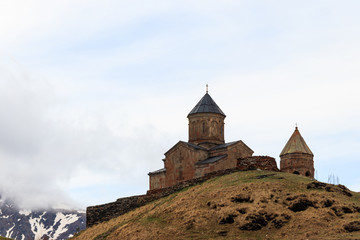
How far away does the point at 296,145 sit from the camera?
52469 mm

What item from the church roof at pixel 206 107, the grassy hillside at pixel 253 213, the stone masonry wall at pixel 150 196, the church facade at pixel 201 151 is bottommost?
the grassy hillside at pixel 253 213

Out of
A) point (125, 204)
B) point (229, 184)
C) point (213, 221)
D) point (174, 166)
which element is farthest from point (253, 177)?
point (174, 166)

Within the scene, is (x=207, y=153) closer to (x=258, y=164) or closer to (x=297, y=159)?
(x=297, y=159)

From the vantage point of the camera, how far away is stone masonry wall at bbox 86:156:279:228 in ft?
99.0

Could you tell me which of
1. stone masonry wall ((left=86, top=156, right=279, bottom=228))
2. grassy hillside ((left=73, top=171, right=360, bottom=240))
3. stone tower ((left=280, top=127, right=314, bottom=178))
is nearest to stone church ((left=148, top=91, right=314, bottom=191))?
stone tower ((left=280, top=127, right=314, bottom=178))

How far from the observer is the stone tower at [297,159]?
51469mm

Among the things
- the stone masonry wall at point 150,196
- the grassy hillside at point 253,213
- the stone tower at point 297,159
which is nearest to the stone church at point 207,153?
the stone tower at point 297,159

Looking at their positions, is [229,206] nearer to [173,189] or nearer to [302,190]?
[302,190]

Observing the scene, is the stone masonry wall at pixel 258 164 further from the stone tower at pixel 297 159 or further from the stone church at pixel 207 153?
the stone tower at pixel 297 159

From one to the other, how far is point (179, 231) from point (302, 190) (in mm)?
6172

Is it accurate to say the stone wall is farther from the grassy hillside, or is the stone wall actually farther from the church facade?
the grassy hillside

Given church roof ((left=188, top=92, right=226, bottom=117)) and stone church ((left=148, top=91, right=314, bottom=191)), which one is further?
church roof ((left=188, top=92, right=226, bottom=117))

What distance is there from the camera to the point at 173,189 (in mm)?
30828

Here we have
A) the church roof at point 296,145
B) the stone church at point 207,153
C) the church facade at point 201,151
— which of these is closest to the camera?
the church facade at point 201,151
